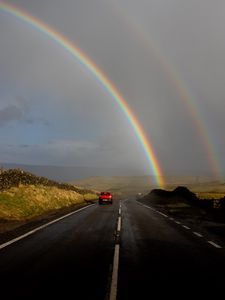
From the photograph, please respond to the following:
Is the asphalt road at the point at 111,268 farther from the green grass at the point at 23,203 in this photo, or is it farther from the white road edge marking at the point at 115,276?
the green grass at the point at 23,203

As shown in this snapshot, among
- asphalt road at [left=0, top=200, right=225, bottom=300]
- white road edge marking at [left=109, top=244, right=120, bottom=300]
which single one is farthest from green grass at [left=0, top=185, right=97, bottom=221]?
white road edge marking at [left=109, top=244, right=120, bottom=300]

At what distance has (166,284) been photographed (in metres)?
9.17

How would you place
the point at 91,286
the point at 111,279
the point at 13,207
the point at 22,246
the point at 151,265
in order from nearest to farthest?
the point at 91,286, the point at 111,279, the point at 151,265, the point at 22,246, the point at 13,207

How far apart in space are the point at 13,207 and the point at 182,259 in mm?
19465

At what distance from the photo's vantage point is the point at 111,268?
11.0 metres

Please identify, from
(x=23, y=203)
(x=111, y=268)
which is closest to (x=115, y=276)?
(x=111, y=268)

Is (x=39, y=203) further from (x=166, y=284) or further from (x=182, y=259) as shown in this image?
(x=166, y=284)

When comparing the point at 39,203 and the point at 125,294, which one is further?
the point at 39,203

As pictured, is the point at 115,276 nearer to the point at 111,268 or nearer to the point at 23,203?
the point at 111,268

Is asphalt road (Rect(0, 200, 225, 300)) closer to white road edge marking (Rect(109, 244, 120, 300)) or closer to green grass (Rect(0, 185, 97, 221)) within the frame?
white road edge marking (Rect(109, 244, 120, 300))

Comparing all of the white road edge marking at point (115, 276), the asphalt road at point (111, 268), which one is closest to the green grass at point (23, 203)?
the asphalt road at point (111, 268)

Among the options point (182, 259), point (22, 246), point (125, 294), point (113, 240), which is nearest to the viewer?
point (125, 294)

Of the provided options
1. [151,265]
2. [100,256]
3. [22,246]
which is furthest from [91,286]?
[22,246]

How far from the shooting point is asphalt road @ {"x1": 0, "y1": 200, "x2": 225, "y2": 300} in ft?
27.9
